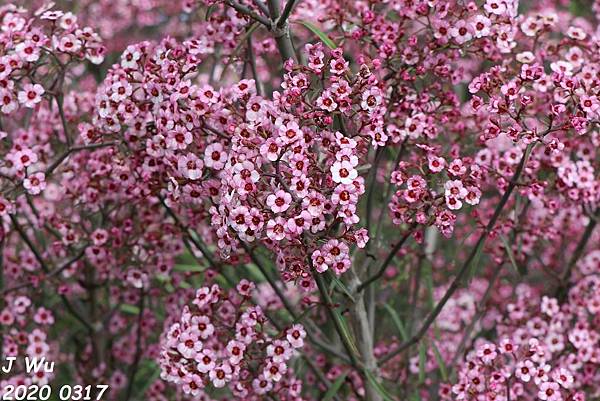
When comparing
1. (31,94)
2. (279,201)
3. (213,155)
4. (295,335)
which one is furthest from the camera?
(31,94)

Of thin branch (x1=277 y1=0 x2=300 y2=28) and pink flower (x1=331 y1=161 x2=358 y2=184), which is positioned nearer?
pink flower (x1=331 y1=161 x2=358 y2=184)

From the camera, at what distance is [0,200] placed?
3.00m

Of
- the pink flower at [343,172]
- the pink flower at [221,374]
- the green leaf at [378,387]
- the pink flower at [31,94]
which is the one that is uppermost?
the pink flower at [343,172]

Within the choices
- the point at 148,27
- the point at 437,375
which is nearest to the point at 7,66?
the point at 437,375

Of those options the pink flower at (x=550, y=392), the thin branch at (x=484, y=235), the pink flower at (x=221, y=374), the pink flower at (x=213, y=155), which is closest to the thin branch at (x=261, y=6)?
the pink flower at (x=213, y=155)

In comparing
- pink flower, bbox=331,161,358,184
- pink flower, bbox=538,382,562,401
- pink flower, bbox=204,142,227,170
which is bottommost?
pink flower, bbox=538,382,562,401

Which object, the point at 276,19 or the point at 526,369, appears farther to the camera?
the point at 526,369

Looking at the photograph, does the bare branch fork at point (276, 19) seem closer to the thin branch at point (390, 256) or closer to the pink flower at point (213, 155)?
the pink flower at point (213, 155)

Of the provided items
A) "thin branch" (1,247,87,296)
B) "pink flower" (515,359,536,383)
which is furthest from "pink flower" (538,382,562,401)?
"thin branch" (1,247,87,296)

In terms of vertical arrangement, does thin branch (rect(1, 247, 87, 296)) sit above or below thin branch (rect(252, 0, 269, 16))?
below

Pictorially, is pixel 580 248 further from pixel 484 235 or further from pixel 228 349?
pixel 228 349

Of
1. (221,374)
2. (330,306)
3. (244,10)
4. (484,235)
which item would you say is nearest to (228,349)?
(221,374)

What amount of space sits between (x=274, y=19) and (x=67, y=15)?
898mm

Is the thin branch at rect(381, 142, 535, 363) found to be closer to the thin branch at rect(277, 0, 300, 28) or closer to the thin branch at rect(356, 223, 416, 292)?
the thin branch at rect(356, 223, 416, 292)
